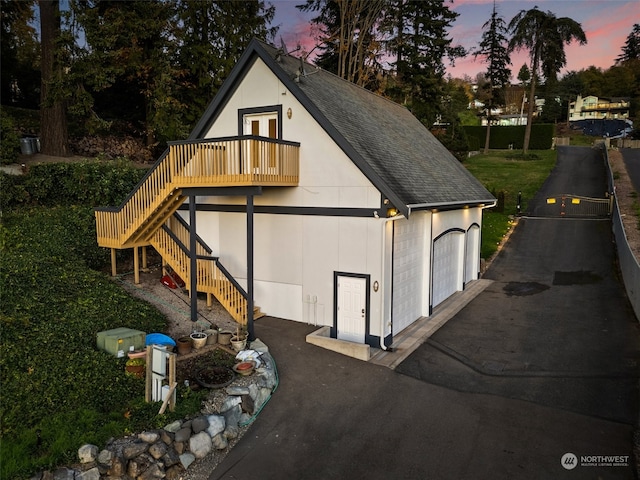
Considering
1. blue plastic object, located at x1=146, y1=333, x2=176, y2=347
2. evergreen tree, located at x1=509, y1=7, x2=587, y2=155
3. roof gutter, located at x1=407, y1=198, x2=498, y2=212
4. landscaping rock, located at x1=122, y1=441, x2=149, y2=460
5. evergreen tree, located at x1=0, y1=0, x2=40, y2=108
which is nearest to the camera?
landscaping rock, located at x1=122, y1=441, x2=149, y2=460

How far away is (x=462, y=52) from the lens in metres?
38.3

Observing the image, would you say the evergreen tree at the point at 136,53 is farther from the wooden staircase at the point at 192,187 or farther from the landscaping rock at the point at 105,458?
the landscaping rock at the point at 105,458

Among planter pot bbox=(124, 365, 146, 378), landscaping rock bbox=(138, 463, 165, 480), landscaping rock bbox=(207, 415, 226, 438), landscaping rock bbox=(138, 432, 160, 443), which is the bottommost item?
landscaping rock bbox=(138, 463, 165, 480)

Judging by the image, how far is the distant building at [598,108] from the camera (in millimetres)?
90025

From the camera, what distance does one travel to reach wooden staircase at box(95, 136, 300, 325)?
1167 cm

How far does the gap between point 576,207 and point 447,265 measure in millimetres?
19521

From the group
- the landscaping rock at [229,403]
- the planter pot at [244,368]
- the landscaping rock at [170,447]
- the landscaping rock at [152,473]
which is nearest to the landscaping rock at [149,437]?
the landscaping rock at [170,447]

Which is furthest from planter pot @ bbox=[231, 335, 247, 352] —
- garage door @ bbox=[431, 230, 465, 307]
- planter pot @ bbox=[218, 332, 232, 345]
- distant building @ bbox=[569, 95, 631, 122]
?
distant building @ bbox=[569, 95, 631, 122]

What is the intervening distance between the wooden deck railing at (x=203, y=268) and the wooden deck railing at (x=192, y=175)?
24.4 inches

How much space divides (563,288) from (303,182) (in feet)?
39.4

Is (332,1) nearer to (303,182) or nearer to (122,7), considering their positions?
(122,7)

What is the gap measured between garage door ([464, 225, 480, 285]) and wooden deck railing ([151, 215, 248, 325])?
408 inches

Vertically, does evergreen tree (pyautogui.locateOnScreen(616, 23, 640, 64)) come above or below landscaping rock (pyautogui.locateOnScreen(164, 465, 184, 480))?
above

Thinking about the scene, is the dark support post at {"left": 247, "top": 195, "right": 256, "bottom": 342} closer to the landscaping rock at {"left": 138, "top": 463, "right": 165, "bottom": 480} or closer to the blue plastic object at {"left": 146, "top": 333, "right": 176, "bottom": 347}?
the blue plastic object at {"left": 146, "top": 333, "right": 176, "bottom": 347}
